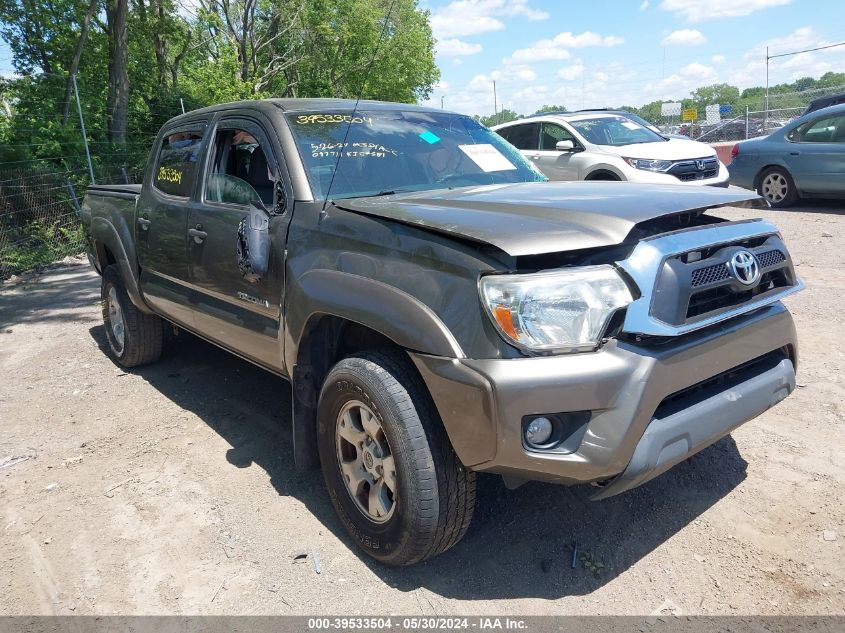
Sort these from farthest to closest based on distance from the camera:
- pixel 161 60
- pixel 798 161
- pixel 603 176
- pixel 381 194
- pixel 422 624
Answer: pixel 161 60 → pixel 798 161 → pixel 603 176 → pixel 381 194 → pixel 422 624

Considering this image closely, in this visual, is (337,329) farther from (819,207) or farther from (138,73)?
(138,73)

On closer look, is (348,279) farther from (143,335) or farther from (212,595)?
(143,335)

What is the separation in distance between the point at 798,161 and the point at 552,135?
11.9 ft

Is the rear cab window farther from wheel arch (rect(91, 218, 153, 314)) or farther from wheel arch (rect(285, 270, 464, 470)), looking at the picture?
wheel arch (rect(285, 270, 464, 470))

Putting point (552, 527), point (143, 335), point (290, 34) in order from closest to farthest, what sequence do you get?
point (552, 527) → point (143, 335) → point (290, 34)

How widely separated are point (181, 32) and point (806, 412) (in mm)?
20154

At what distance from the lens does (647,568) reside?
273 centimetres

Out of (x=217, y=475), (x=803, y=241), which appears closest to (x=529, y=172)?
(x=217, y=475)

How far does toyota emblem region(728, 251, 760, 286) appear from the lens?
98.6 inches

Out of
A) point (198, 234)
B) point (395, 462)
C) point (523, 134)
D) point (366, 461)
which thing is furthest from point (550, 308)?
point (523, 134)

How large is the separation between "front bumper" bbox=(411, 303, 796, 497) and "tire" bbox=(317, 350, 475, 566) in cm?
15

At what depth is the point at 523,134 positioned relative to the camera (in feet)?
35.9

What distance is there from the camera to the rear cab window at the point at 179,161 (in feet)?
13.6

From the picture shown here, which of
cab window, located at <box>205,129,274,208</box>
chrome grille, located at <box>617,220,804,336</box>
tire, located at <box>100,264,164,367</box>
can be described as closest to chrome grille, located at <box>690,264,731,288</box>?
chrome grille, located at <box>617,220,804,336</box>
